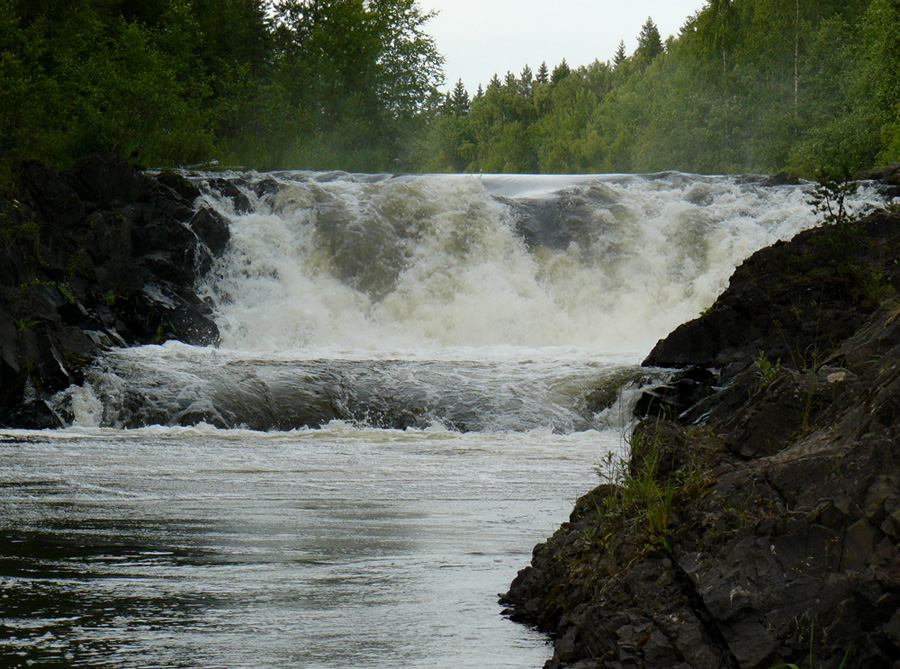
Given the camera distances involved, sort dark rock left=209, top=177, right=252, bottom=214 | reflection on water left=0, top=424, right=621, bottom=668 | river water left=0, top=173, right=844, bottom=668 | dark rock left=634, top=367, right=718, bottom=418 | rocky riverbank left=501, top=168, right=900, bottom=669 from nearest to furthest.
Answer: rocky riverbank left=501, top=168, right=900, bottom=669 → reflection on water left=0, top=424, right=621, bottom=668 → river water left=0, top=173, right=844, bottom=668 → dark rock left=634, top=367, right=718, bottom=418 → dark rock left=209, top=177, right=252, bottom=214

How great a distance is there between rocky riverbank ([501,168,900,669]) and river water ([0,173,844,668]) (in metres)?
0.38

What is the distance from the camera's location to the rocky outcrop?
49.2 ft

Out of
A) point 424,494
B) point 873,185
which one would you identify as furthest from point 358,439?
point 873,185

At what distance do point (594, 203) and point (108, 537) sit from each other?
65.8 feet

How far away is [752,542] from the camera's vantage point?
12.1ft

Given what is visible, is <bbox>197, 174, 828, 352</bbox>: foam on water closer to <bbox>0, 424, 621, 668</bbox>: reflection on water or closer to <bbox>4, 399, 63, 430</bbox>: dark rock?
<bbox>4, 399, 63, 430</bbox>: dark rock

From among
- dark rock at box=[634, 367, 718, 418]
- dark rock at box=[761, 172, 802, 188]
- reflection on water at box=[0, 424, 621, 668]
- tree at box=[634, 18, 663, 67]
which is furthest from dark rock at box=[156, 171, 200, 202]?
tree at box=[634, 18, 663, 67]

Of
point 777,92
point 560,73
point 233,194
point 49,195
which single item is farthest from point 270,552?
point 560,73

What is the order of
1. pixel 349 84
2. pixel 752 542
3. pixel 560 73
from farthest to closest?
pixel 560 73, pixel 349 84, pixel 752 542

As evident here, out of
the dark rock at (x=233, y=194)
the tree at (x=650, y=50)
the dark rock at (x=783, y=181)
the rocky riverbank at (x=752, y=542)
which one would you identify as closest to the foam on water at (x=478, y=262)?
the dark rock at (x=233, y=194)

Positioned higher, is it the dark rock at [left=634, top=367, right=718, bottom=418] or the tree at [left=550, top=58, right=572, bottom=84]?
the tree at [left=550, top=58, right=572, bottom=84]

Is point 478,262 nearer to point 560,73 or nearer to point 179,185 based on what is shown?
point 179,185

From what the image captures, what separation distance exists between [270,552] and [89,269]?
50.4 feet

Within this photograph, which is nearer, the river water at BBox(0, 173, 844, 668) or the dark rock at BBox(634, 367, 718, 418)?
the river water at BBox(0, 173, 844, 668)
